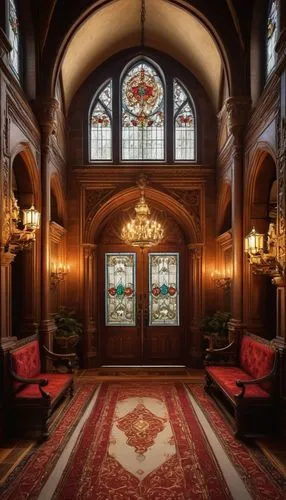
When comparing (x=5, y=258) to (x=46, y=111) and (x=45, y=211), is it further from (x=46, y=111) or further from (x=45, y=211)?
(x=46, y=111)

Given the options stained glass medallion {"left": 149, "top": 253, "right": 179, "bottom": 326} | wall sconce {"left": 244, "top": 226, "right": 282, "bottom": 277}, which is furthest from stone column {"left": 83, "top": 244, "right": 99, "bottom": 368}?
wall sconce {"left": 244, "top": 226, "right": 282, "bottom": 277}

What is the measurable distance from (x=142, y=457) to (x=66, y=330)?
15.9ft

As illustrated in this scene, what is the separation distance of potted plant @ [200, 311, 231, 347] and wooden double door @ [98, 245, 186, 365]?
135cm

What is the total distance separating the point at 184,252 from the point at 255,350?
466 centimetres

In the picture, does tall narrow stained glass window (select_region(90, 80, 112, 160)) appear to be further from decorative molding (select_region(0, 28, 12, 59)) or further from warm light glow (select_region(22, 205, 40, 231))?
decorative molding (select_region(0, 28, 12, 59))

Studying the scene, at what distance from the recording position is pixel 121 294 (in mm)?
11508

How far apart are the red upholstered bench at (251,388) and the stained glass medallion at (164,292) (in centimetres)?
358

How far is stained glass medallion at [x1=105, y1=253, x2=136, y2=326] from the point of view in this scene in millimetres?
11492

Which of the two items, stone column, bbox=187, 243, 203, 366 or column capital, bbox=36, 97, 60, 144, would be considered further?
stone column, bbox=187, 243, 203, 366

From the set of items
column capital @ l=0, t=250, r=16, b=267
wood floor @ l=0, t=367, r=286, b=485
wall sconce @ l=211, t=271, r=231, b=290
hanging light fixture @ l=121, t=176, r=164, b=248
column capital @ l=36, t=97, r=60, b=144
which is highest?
column capital @ l=36, t=97, r=60, b=144

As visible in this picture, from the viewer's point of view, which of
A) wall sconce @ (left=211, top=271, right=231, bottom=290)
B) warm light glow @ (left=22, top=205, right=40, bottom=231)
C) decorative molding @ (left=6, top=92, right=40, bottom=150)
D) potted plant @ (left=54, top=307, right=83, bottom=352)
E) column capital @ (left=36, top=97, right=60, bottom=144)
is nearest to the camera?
Answer: warm light glow @ (left=22, top=205, right=40, bottom=231)

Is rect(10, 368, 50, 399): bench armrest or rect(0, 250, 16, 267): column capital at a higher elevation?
rect(0, 250, 16, 267): column capital

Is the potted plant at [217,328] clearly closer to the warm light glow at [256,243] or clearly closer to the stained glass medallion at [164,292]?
the stained glass medallion at [164,292]

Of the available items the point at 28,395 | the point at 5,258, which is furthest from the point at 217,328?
the point at 5,258
